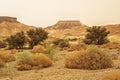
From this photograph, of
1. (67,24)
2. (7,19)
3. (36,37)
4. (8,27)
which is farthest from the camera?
(67,24)

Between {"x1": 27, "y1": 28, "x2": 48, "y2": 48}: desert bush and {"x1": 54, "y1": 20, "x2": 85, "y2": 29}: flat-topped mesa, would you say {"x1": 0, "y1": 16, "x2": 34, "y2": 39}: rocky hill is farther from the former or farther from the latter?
{"x1": 27, "y1": 28, "x2": 48, "y2": 48}: desert bush

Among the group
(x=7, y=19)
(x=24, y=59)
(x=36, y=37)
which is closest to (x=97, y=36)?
(x=36, y=37)

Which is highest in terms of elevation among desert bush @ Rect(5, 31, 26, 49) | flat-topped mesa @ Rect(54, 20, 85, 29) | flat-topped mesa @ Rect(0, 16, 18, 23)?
flat-topped mesa @ Rect(0, 16, 18, 23)

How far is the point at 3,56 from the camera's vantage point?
24094mm

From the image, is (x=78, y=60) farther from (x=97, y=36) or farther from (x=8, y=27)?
(x=8, y=27)

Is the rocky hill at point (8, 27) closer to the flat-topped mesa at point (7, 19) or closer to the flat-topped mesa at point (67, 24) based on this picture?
the flat-topped mesa at point (7, 19)

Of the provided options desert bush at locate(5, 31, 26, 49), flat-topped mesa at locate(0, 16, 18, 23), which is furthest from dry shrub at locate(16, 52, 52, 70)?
flat-topped mesa at locate(0, 16, 18, 23)

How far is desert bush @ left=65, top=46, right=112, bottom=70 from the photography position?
18.0 m

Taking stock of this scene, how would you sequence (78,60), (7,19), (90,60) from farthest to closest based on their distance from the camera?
1. (7,19)
2. (78,60)
3. (90,60)

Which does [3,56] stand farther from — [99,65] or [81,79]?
[81,79]

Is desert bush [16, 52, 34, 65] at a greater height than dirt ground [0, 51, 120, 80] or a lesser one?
greater

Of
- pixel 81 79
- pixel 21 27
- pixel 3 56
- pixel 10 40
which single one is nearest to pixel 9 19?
pixel 21 27

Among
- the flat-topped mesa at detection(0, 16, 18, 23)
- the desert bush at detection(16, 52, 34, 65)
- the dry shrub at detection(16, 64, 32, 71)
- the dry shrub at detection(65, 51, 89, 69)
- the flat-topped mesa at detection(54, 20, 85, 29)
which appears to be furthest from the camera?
the flat-topped mesa at detection(54, 20, 85, 29)

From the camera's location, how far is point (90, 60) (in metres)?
18.1
